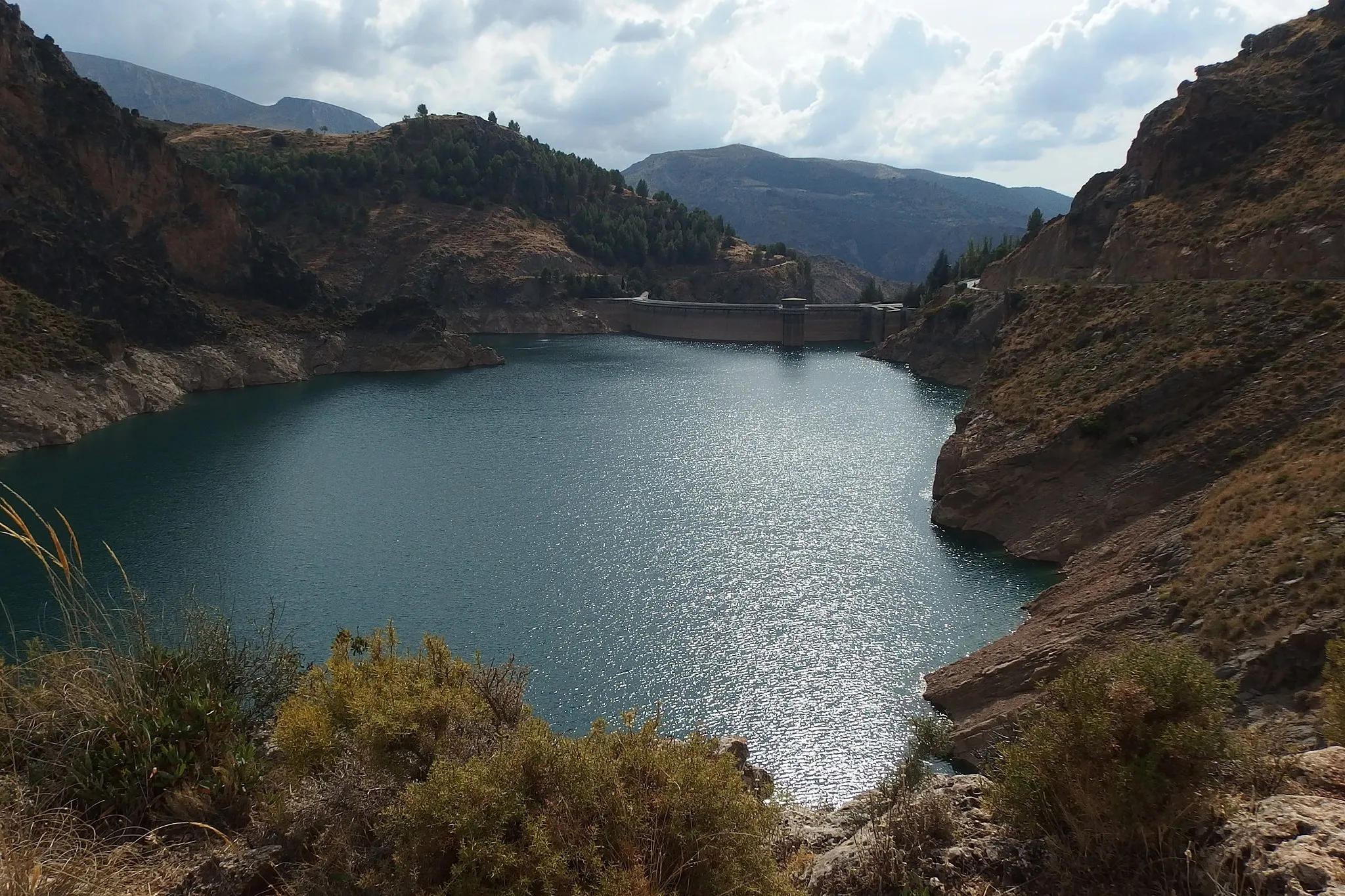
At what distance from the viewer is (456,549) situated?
1580 inches

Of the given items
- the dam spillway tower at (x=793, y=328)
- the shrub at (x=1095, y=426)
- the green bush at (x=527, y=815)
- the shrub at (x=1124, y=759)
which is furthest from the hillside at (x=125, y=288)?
the shrub at (x=1124, y=759)

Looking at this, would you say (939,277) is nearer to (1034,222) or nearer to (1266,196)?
(1034,222)

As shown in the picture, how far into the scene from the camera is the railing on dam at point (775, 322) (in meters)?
128

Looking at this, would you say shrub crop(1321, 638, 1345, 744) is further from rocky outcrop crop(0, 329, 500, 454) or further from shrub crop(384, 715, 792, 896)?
rocky outcrop crop(0, 329, 500, 454)

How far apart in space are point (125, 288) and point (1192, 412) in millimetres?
82688

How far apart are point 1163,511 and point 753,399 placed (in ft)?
169

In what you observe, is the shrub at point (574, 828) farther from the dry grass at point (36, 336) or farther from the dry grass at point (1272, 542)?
the dry grass at point (36, 336)

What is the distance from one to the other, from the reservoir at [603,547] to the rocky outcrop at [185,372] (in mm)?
2206

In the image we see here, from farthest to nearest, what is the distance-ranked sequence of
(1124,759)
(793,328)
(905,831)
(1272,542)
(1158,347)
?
(793,328) → (1158,347) → (1272,542) → (905,831) → (1124,759)

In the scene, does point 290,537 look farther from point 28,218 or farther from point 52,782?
point 28,218

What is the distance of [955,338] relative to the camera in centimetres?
9125

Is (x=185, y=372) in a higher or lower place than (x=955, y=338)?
lower

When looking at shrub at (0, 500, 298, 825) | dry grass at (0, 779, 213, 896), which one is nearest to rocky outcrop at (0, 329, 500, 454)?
shrub at (0, 500, 298, 825)

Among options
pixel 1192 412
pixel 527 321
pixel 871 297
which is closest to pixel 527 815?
pixel 1192 412
